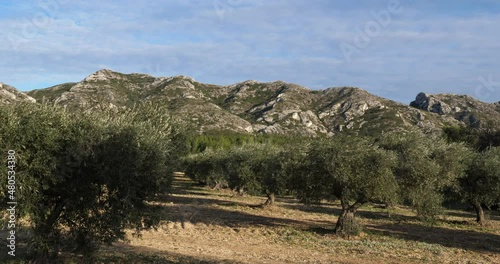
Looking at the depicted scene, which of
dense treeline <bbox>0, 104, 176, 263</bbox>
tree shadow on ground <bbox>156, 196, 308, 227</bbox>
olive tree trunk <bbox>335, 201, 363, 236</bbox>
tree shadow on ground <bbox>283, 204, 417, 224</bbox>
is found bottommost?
tree shadow on ground <bbox>156, 196, 308, 227</bbox>

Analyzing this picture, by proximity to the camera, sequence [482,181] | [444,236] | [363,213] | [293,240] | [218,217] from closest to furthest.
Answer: [293,240] < [444,236] < [218,217] < [482,181] < [363,213]

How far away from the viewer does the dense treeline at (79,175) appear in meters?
13.9

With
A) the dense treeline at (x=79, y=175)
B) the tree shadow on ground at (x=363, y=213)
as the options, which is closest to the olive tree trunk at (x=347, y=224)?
the tree shadow on ground at (x=363, y=213)

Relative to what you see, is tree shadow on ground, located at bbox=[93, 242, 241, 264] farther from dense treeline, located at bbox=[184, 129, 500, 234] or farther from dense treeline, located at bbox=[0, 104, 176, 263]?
dense treeline, located at bbox=[184, 129, 500, 234]

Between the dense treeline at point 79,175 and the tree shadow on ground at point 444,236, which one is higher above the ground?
the dense treeline at point 79,175

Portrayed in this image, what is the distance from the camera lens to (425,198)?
30.2m

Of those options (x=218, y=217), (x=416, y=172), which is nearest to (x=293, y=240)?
(x=416, y=172)

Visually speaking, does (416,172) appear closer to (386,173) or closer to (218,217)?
(386,173)

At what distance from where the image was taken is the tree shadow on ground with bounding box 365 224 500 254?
27781 mm

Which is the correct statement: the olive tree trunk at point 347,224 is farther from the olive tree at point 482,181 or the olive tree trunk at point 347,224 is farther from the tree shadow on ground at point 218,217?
the olive tree at point 482,181

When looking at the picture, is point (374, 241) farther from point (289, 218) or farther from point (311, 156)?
point (289, 218)

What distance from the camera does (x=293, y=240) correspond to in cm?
2714

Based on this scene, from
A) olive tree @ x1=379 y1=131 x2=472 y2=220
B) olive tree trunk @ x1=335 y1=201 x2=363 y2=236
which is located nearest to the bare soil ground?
olive tree trunk @ x1=335 y1=201 x2=363 y2=236

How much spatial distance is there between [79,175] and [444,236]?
2712cm
